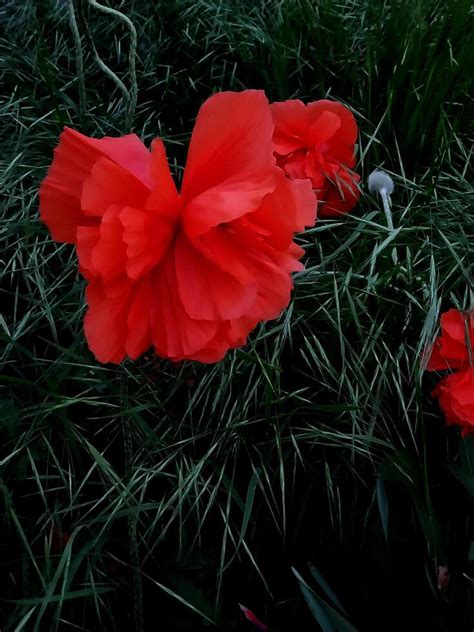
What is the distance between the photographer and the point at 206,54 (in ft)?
5.20

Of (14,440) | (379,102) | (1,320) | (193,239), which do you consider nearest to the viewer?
(193,239)

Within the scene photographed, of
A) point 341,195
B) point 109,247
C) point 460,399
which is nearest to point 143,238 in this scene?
point 109,247

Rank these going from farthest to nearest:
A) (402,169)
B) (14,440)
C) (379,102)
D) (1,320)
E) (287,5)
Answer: (287,5) < (379,102) < (402,169) < (1,320) < (14,440)

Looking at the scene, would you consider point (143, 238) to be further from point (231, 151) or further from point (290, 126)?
point (290, 126)

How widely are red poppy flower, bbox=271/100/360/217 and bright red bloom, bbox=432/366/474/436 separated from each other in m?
0.36

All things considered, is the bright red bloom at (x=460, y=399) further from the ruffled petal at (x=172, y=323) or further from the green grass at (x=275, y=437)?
the ruffled petal at (x=172, y=323)

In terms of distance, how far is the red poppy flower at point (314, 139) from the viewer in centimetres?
106

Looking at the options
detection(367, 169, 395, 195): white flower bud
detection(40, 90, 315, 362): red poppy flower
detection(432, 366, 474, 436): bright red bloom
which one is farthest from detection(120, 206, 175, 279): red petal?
detection(367, 169, 395, 195): white flower bud

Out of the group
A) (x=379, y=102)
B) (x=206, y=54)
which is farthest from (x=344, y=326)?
(x=206, y=54)

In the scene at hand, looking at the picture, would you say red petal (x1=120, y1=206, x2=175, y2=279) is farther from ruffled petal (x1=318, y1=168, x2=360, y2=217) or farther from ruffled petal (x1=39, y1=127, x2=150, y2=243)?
ruffled petal (x1=318, y1=168, x2=360, y2=217)

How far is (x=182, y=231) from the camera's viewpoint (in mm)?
674

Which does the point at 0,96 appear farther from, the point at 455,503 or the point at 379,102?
the point at 455,503

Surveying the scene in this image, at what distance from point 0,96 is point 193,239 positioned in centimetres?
109

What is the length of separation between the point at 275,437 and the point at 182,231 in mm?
465
